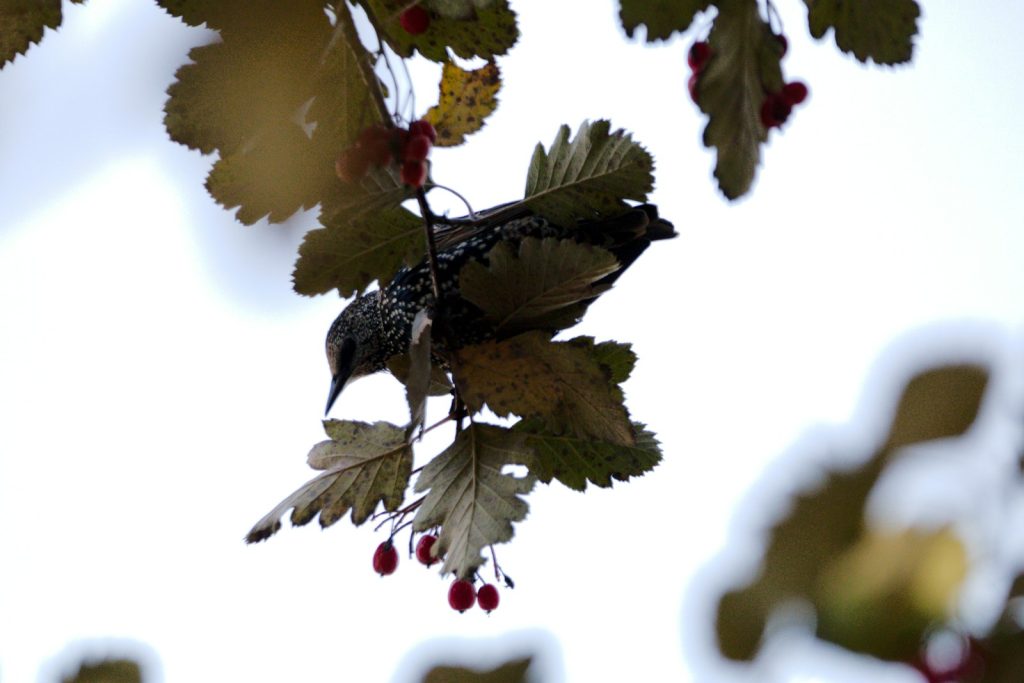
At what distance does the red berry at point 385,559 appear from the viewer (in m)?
1.84

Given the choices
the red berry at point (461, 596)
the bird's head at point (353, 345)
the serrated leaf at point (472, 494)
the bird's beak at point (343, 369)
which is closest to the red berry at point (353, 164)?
the serrated leaf at point (472, 494)

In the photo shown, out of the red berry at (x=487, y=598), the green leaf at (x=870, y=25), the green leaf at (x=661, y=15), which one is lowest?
the red berry at (x=487, y=598)

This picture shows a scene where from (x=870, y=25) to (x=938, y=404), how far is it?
90cm

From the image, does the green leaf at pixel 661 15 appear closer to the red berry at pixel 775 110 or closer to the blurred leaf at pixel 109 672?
the red berry at pixel 775 110

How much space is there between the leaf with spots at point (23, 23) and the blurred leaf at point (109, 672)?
990 millimetres

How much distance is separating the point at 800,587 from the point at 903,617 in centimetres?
7

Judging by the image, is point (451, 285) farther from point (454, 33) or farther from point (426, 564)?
point (454, 33)

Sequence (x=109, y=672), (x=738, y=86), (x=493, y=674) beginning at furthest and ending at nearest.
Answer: (x=738, y=86) → (x=109, y=672) → (x=493, y=674)

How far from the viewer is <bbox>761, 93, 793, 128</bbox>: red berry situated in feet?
4.06

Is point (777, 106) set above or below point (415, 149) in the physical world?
below

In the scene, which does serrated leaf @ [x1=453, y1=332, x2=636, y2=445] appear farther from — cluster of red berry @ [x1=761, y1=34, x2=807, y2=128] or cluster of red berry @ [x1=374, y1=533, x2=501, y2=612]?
cluster of red berry @ [x1=761, y1=34, x2=807, y2=128]

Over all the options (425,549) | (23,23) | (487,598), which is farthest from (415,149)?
(487,598)

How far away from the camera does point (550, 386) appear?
1.58 m

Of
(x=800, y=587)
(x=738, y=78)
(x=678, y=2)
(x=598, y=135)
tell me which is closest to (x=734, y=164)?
(x=738, y=78)
